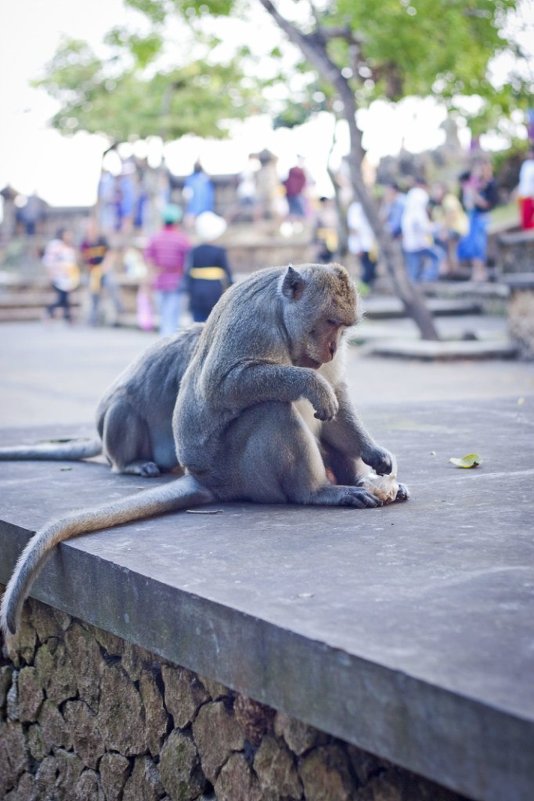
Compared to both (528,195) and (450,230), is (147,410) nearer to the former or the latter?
(528,195)

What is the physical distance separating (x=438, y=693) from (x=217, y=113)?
29088 mm

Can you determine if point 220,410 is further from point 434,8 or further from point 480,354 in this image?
point 434,8

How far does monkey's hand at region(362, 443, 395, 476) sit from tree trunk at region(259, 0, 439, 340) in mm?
8513

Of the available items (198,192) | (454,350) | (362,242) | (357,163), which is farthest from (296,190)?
(454,350)

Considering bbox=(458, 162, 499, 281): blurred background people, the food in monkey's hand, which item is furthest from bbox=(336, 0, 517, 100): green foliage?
the food in monkey's hand

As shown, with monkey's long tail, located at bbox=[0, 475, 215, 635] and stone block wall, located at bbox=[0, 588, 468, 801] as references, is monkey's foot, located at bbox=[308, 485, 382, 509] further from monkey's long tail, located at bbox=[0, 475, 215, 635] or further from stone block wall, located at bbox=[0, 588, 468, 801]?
stone block wall, located at bbox=[0, 588, 468, 801]

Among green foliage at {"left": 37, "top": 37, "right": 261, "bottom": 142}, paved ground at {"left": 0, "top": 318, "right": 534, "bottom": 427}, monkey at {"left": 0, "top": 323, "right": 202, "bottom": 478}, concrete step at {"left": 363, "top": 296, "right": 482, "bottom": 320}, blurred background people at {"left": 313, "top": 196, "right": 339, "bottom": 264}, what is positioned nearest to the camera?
monkey at {"left": 0, "top": 323, "right": 202, "bottom": 478}

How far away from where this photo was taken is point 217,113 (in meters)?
30.1

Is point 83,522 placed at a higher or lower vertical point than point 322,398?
lower

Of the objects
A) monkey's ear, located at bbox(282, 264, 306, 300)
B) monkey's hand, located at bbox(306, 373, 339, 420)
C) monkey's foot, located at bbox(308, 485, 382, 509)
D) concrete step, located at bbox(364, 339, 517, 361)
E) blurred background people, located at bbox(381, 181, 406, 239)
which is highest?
blurred background people, located at bbox(381, 181, 406, 239)

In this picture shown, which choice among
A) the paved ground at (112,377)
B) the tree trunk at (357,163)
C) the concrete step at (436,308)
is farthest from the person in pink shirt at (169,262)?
the concrete step at (436,308)

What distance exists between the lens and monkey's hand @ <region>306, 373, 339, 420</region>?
12.8 feet

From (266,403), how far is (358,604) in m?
1.27

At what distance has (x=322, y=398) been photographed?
12.8 ft
